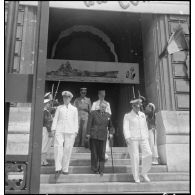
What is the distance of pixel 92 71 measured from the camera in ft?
38.7

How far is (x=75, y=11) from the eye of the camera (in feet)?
43.9

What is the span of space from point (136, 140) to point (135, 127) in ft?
1.06

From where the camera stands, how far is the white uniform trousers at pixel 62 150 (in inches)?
257

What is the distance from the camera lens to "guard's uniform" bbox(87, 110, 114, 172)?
275 inches

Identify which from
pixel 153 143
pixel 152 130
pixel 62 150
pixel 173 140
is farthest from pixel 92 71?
pixel 62 150

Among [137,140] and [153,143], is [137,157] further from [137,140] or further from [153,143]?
[153,143]

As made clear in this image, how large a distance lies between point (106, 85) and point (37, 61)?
34.6 feet

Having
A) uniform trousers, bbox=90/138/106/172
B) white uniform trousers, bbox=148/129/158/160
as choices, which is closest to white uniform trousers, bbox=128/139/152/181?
uniform trousers, bbox=90/138/106/172

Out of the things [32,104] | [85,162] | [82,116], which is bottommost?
[85,162]

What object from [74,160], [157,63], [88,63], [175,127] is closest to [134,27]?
[88,63]

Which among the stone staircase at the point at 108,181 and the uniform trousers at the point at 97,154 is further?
the uniform trousers at the point at 97,154

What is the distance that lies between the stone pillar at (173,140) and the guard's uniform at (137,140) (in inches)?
59.3

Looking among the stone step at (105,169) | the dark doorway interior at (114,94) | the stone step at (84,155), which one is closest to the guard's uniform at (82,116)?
the stone step at (84,155)

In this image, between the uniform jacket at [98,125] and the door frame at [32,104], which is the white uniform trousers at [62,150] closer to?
the uniform jacket at [98,125]
